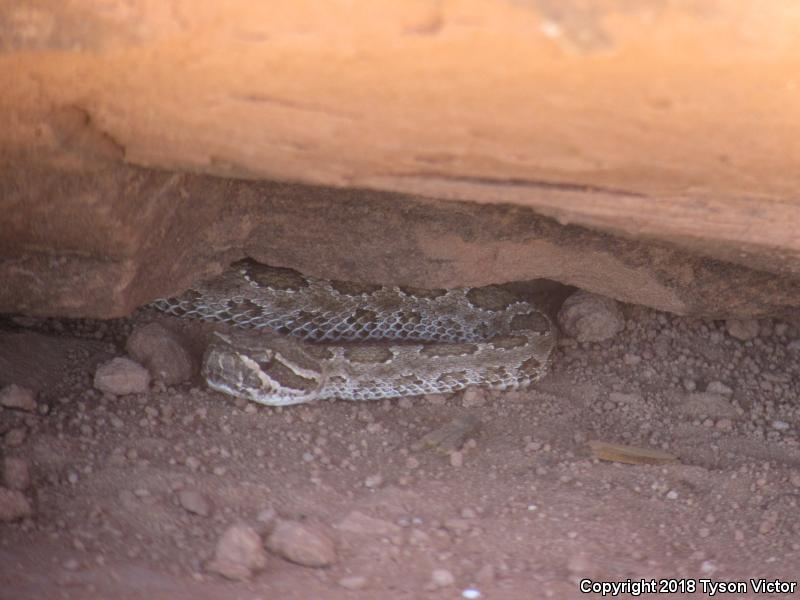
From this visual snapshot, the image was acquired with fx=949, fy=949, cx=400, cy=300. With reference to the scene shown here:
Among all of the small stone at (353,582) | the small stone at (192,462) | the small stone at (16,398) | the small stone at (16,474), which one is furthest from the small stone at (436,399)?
the small stone at (16,474)

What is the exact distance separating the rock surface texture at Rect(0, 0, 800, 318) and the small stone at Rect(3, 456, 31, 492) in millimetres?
894

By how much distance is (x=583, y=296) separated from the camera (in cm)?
618

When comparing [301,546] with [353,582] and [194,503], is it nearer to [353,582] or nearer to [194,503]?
[353,582]

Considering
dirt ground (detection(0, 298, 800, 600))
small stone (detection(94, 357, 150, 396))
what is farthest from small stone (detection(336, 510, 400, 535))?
small stone (detection(94, 357, 150, 396))

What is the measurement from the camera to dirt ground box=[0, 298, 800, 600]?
3.70 metres

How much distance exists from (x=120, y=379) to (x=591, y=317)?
294 centimetres

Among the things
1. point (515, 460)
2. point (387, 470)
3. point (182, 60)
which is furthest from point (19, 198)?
point (515, 460)

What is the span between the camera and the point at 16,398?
4406 mm

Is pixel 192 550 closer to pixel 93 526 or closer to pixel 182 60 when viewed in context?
pixel 93 526

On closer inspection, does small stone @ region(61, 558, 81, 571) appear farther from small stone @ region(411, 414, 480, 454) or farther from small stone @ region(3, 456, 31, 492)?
small stone @ region(411, 414, 480, 454)

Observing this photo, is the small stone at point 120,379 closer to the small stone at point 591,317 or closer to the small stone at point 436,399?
the small stone at point 436,399

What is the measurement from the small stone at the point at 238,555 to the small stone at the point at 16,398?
1.32 meters

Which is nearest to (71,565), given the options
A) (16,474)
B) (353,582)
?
(16,474)

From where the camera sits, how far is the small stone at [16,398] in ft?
14.4
